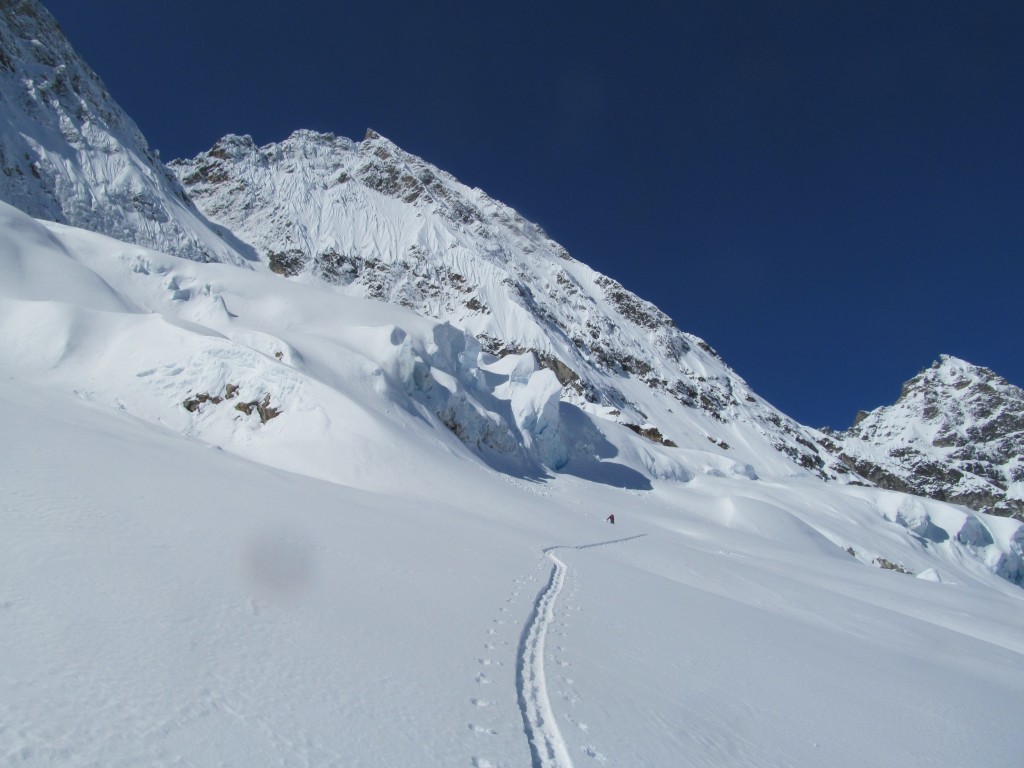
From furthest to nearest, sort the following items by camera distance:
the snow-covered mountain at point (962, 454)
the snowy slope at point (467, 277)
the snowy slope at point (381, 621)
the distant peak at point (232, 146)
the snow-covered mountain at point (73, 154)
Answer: the snow-covered mountain at point (962, 454) → the distant peak at point (232, 146) → the snowy slope at point (467, 277) → the snow-covered mountain at point (73, 154) → the snowy slope at point (381, 621)

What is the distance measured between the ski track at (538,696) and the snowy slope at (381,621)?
32mm

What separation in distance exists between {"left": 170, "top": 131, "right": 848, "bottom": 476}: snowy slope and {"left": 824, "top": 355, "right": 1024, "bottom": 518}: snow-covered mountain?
2914cm

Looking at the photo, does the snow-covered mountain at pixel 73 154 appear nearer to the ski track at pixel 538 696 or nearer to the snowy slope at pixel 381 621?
the snowy slope at pixel 381 621

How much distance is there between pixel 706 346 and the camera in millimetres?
149625

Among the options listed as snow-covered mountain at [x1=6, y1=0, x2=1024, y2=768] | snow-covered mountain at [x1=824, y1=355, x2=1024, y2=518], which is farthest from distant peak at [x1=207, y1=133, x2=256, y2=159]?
snow-covered mountain at [x1=824, y1=355, x2=1024, y2=518]

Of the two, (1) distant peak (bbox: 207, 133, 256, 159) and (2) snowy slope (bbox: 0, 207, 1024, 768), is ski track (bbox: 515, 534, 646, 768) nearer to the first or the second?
(2) snowy slope (bbox: 0, 207, 1024, 768)

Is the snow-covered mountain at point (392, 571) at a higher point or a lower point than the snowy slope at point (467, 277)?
lower

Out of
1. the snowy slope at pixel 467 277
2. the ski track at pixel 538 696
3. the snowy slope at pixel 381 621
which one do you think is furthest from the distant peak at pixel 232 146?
the ski track at pixel 538 696

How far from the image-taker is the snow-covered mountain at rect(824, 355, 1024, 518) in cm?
13862

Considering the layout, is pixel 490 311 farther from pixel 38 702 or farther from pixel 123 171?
pixel 38 702

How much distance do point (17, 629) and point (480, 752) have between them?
3416 mm

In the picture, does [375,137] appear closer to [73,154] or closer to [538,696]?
[73,154]

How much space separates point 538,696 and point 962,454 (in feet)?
737

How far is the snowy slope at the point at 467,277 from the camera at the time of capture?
96.5 m
